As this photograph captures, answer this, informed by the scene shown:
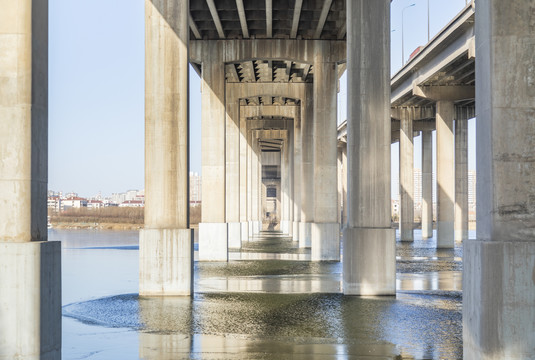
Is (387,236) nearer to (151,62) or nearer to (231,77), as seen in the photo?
(151,62)

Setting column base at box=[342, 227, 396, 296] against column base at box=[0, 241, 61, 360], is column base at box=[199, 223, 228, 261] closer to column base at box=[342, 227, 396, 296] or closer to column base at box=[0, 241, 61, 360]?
column base at box=[342, 227, 396, 296]

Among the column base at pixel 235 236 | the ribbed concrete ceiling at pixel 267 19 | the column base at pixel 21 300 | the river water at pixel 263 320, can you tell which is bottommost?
the river water at pixel 263 320

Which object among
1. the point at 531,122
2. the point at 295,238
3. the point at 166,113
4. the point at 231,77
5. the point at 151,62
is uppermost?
the point at 231,77

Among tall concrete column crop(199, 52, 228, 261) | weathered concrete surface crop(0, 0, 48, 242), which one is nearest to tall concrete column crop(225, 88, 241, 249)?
tall concrete column crop(199, 52, 228, 261)

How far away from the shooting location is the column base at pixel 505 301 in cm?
903

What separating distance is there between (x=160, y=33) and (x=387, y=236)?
9159 mm

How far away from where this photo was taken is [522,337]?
9.02m

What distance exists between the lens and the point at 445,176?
173 ft

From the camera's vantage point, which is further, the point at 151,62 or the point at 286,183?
the point at 286,183

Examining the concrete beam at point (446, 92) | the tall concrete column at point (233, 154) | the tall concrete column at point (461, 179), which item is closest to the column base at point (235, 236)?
the tall concrete column at point (233, 154)

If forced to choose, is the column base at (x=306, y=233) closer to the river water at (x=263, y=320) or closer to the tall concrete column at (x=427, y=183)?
the river water at (x=263, y=320)

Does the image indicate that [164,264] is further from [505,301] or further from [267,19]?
[267,19]

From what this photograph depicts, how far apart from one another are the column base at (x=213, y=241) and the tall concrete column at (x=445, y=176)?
21157 mm

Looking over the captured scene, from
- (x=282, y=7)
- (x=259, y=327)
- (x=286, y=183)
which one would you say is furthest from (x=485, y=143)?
(x=286, y=183)
